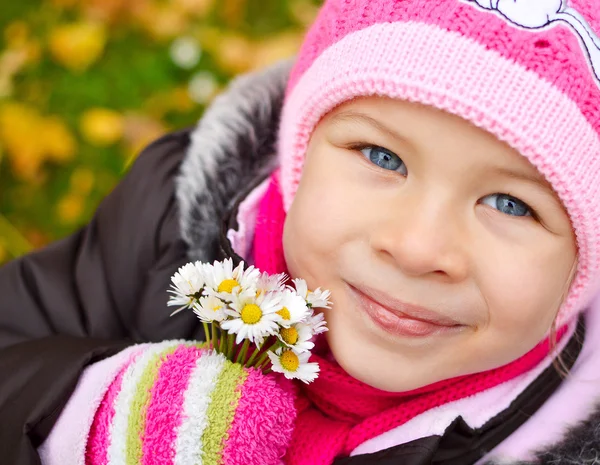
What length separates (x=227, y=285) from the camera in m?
0.90

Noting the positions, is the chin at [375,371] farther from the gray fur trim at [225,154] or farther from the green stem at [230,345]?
the gray fur trim at [225,154]

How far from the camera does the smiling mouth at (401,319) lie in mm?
1004

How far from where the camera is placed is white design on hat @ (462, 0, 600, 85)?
0.96m

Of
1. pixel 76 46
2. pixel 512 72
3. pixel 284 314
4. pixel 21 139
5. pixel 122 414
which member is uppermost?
pixel 512 72

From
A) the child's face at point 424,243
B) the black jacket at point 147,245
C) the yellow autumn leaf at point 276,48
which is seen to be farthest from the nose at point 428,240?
the yellow autumn leaf at point 276,48

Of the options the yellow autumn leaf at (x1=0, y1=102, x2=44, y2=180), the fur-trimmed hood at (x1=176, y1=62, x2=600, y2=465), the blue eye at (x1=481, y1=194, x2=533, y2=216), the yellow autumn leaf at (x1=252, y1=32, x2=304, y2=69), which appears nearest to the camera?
the blue eye at (x1=481, y1=194, x2=533, y2=216)

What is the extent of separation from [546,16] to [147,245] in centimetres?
75

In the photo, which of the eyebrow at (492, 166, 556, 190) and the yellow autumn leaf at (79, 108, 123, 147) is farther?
the yellow autumn leaf at (79, 108, 123, 147)

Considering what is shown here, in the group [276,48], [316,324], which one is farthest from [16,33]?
[316,324]

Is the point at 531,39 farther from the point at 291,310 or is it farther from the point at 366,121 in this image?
the point at 291,310

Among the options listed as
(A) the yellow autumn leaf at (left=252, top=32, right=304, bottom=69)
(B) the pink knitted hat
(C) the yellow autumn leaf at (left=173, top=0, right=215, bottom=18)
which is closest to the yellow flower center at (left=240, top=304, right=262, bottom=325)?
(B) the pink knitted hat

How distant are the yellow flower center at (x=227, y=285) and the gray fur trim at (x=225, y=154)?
43 centimetres

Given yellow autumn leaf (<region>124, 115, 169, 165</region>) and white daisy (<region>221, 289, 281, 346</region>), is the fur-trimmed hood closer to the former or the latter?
white daisy (<region>221, 289, 281, 346</region>)

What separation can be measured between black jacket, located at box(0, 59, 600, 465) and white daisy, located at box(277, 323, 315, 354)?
12.4 inches
